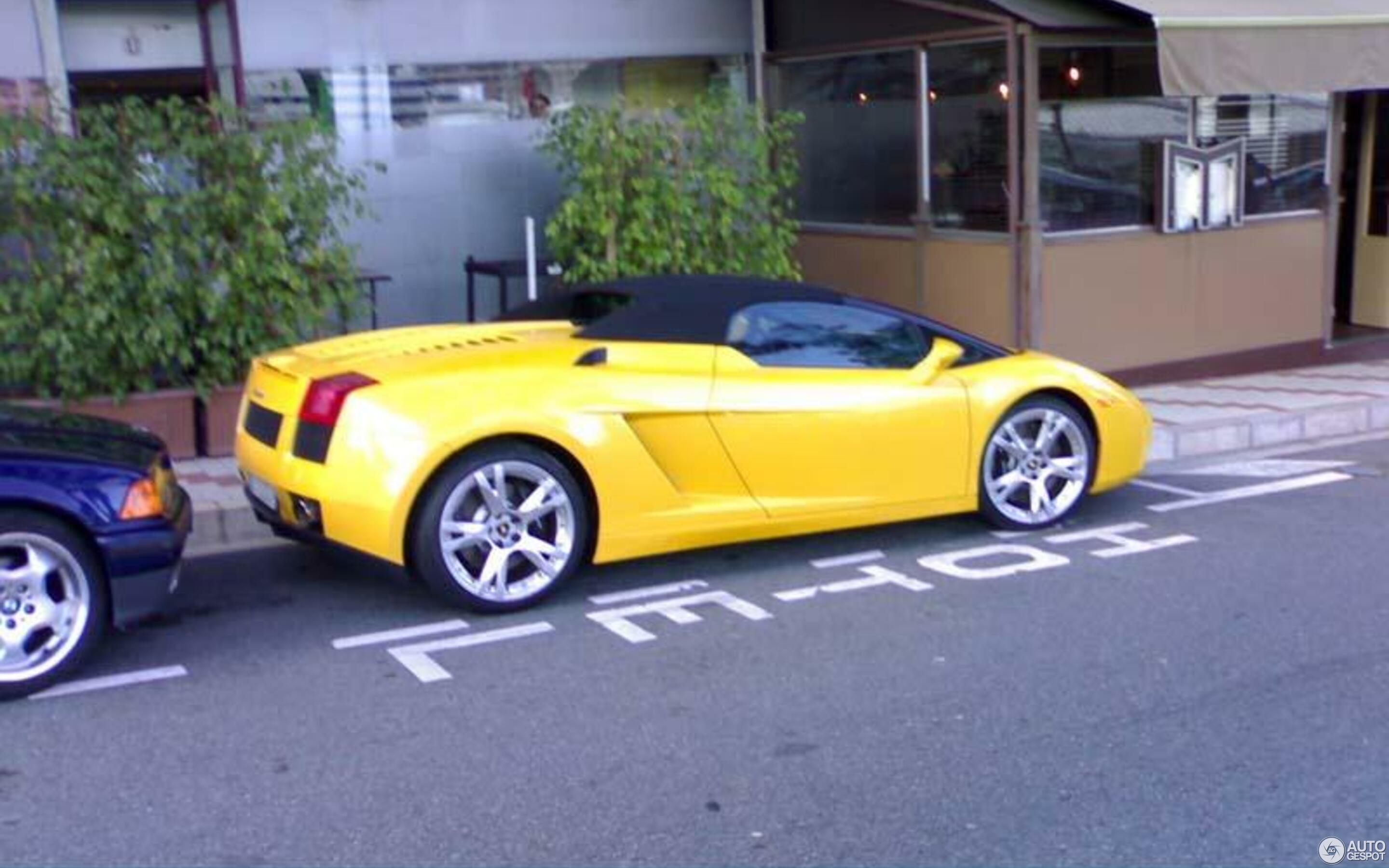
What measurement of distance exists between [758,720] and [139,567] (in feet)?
7.56

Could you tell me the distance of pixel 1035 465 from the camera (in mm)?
7840

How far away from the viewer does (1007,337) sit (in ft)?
36.5

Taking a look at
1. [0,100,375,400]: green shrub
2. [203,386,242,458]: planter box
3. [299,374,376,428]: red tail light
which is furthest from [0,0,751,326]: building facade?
[299,374,376,428]: red tail light

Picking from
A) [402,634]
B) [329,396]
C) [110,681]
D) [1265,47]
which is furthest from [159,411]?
[1265,47]

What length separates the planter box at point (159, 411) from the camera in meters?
9.13

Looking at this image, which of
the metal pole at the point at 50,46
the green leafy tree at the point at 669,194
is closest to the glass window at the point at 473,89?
the green leafy tree at the point at 669,194

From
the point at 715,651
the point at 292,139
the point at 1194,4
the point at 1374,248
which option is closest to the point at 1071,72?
the point at 1194,4

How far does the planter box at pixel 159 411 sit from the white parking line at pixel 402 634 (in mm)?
3542

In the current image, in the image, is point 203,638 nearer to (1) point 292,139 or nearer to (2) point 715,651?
(2) point 715,651

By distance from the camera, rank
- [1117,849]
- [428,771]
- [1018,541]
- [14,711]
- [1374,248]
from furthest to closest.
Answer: [1374,248], [1018,541], [14,711], [428,771], [1117,849]

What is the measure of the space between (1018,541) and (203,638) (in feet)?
12.6

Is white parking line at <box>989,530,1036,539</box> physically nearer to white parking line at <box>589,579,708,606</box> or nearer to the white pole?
white parking line at <box>589,579,708,606</box>

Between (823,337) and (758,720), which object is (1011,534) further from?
(758,720)

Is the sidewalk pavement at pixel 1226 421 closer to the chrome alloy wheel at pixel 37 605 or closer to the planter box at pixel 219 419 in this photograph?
the planter box at pixel 219 419
